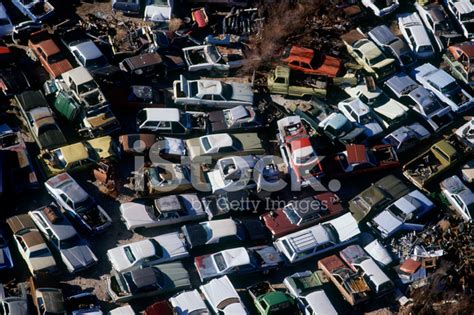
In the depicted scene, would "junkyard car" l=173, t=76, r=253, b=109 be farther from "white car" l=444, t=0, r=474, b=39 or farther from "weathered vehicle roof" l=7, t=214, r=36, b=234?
"white car" l=444, t=0, r=474, b=39

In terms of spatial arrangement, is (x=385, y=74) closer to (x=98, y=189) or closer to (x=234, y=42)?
(x=234, y=42)

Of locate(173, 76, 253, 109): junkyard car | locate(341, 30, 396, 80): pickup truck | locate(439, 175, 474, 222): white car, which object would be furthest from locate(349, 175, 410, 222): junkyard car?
locate(173, 76, 253, 109): junkyard car

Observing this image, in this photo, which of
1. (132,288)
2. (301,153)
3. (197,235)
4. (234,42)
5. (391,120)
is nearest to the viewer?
(132,288)

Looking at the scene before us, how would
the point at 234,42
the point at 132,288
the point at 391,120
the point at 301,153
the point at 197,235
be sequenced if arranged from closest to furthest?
1. the point at 132,288
2. the point at 197,235
3. the point at 301,153
4. the point at 391,120
5. the point at 234,42

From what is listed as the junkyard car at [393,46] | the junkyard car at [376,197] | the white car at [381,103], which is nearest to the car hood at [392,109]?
the white car at [381,103]

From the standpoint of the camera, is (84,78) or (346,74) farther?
(346,74)

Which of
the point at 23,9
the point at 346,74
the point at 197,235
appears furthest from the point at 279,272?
the point at 23,9

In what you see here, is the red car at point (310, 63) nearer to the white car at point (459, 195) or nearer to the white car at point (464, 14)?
the white car at point (459, 195)
